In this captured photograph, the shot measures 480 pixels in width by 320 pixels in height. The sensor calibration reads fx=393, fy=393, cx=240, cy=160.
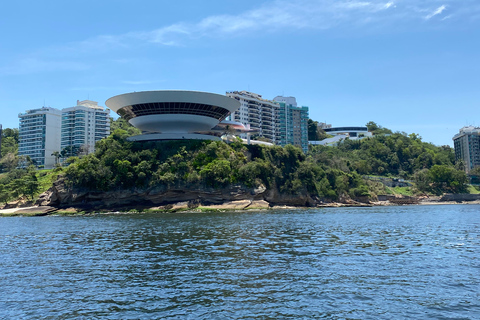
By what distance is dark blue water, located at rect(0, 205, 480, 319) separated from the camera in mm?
11539

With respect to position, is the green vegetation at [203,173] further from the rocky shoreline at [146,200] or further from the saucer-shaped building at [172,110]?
the saucer-shaped building at [172,110]

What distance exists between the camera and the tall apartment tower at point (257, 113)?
452 feet

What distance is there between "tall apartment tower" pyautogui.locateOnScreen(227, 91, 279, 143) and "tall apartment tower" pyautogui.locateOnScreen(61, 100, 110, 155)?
5346cm

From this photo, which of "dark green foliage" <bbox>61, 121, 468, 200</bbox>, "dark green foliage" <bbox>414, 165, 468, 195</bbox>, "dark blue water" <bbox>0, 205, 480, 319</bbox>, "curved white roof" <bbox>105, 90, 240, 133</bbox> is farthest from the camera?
"dark green foliage" <bbox>414, 165, 468, 195</bbox>

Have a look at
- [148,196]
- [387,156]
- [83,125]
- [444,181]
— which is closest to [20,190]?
[148,196]

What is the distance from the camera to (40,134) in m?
147

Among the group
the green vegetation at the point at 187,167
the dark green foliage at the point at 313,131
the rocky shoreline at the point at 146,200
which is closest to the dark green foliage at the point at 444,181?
the green vegetation at the point at 187,167

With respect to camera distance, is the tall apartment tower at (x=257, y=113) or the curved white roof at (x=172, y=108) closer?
the curved white roof at (x=172, y=108)

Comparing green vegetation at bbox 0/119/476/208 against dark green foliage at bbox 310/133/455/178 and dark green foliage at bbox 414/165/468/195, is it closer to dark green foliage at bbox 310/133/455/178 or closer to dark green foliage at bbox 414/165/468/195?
dark green foliage at bbox 414/165/468/195

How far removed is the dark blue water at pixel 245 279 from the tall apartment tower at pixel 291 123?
130 m

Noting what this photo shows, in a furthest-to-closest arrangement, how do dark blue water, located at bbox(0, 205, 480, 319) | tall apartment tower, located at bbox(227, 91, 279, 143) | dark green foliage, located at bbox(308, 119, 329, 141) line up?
dark green foliage, located at bbox(308, 119, 329, 141), tall apartment tower, located at bbox(227, 91, 279, 143), dark blue water, located at bbox(0, 205, 480, 319)

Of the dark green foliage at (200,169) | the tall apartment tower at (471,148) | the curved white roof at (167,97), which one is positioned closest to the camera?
the dark green foliage at (200,169)

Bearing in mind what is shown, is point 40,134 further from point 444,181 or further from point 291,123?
point 444,181

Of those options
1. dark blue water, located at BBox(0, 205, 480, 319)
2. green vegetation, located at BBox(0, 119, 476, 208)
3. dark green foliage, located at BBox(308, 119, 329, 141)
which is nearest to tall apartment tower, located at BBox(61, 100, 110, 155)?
green vegetation, located at BBox(0, 119, 476, 208)
